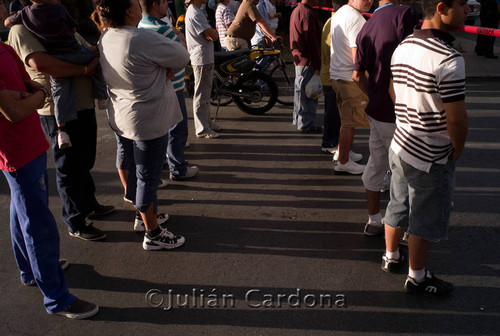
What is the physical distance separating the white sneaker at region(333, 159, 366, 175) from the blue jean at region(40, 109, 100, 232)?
2.63 metres

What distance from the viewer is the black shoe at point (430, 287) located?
3.33 m

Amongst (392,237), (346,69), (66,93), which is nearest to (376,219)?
(392,237)

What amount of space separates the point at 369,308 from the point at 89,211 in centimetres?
266

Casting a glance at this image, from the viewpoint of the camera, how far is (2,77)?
2846 millimetres

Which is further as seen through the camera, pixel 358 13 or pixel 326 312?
pixel 358 13

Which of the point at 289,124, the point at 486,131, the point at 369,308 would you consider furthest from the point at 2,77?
the point at 486,131

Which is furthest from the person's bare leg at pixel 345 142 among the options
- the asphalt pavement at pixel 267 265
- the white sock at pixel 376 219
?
the white sock at pixel 376 219

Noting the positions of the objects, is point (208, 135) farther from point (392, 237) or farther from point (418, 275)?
point (418, 275)

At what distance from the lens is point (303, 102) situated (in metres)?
6.64

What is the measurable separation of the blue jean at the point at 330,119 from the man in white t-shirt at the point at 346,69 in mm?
496

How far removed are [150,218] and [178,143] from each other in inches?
58.9

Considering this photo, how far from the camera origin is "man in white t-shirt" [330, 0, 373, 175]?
4.78 metres

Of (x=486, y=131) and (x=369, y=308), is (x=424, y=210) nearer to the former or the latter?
(x=369, y=308)

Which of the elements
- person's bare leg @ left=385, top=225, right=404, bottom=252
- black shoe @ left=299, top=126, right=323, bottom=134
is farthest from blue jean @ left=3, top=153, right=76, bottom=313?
black shoe @ left=299, top=126, right=323, bottom=134
